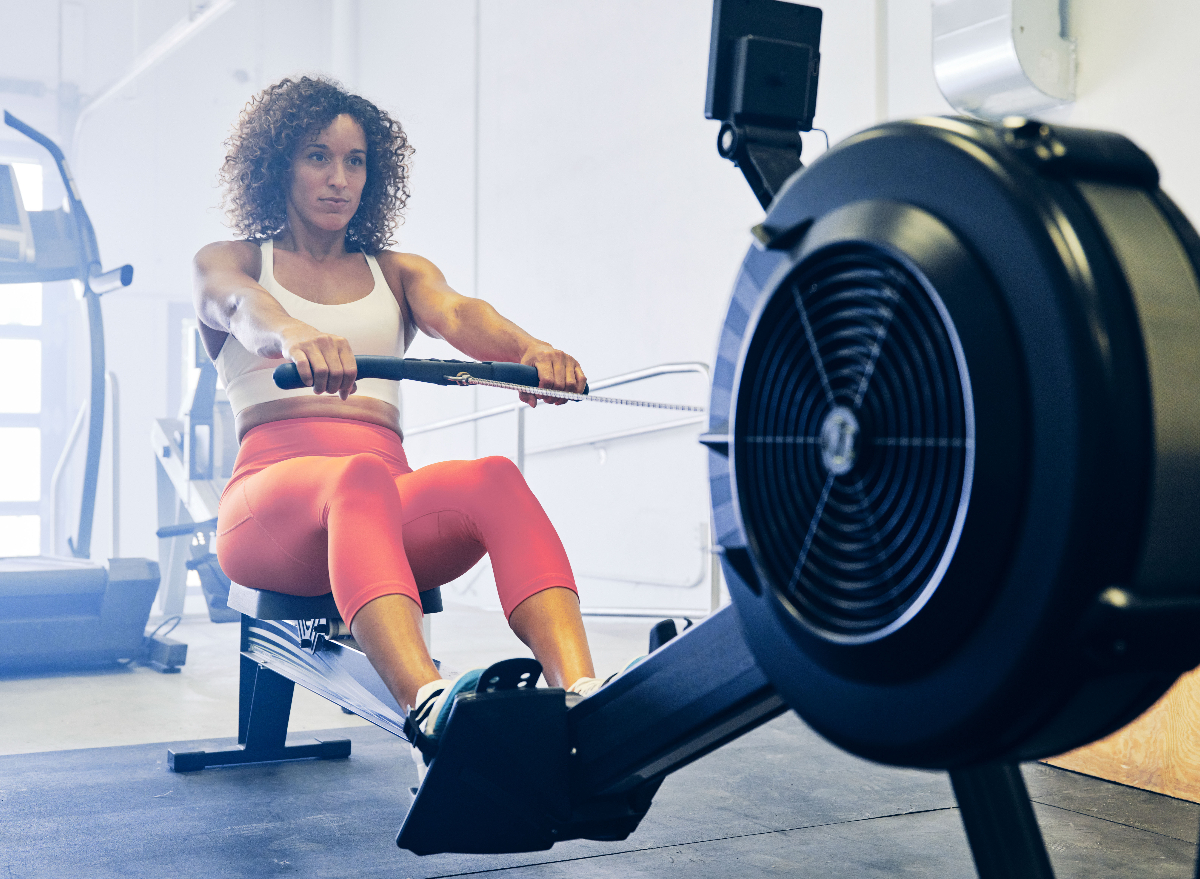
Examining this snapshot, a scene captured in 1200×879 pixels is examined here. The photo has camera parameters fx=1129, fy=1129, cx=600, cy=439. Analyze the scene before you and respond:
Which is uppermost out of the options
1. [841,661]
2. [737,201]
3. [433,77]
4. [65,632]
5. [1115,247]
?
[433,77]

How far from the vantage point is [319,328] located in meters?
1.81

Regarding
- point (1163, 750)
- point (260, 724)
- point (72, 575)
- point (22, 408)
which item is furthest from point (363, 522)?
point (22, 408)

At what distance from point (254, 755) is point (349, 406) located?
2.86 feet

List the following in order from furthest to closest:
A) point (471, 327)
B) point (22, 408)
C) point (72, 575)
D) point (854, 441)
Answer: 1. point (22, 408)
2. point (72, 575)
3. point (471, 327)
4. point (854, 441)

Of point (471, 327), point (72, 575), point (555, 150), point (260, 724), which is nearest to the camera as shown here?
point (471, 327)

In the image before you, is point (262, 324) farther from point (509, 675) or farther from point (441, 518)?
point (509, 675)

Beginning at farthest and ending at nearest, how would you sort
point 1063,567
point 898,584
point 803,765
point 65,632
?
1. point 65,632
2. point 803,765
3. point 898,584
4. point 1063,567

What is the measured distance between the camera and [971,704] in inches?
29.5

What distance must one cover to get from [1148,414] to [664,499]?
3.52 metres

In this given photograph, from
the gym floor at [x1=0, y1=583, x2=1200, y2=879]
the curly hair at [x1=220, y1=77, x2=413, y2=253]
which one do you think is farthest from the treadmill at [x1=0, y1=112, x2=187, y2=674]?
the curly hair at [x1=220, y1=77, x2=413, y2=253]

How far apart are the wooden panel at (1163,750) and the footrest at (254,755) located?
1.42 meters

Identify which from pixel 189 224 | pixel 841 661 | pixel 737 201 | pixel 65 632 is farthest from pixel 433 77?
pixel 841 661

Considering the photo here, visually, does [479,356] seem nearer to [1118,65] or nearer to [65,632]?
[1118,65]

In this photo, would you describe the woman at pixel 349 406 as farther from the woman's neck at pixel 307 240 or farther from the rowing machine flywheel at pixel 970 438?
the rowing machine flywheel at pixel 970 438
